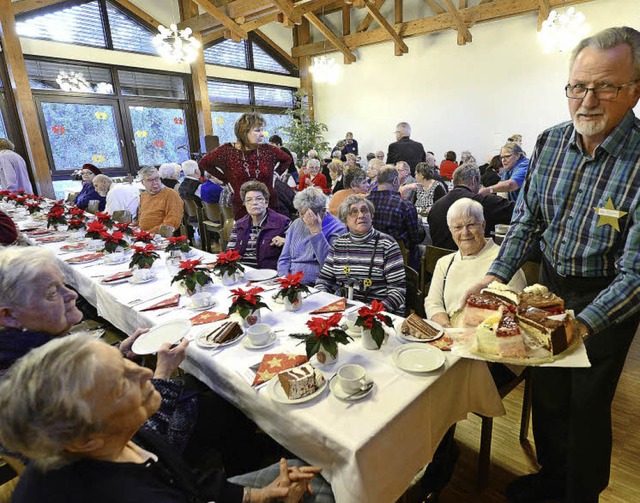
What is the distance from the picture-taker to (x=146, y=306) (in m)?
1.87

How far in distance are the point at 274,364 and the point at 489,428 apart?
91 centimetres

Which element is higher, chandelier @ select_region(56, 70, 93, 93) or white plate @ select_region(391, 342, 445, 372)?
chandelier @ select_region(56, 70, 93, 93)

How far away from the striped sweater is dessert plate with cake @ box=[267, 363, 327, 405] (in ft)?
2.98

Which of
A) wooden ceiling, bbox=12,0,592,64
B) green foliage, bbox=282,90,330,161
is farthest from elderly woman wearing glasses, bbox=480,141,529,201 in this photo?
Answer: green foliage, bbox=282,90,330,161

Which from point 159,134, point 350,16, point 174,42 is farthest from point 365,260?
point 350,16

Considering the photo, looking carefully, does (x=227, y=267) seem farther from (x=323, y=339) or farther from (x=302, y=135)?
(x=302, y=135)

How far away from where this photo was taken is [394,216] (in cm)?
303

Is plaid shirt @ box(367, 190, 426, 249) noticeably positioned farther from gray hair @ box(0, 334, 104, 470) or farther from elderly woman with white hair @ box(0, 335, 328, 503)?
gray hair @ box(0, 334, 104, 470)

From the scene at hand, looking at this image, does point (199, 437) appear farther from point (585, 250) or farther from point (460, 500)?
point (585, 250)

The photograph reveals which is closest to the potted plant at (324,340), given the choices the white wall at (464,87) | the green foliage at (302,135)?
Result: the white wall at (464,87)

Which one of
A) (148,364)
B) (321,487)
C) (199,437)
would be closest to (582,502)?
(321,487)

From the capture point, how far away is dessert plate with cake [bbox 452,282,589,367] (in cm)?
101

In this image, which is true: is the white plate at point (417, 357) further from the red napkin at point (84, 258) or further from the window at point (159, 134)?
the window at point (159, 134)

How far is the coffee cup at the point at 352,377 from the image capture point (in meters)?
1.08
